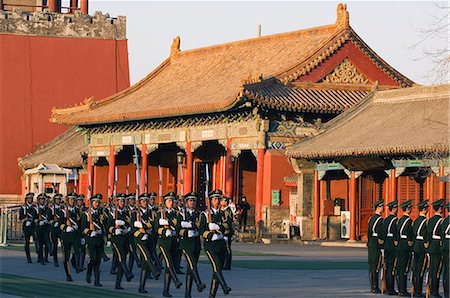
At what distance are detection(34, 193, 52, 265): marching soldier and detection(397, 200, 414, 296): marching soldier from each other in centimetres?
1025

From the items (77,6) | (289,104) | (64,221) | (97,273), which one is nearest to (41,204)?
(64,221)

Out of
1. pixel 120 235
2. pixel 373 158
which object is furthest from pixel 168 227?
pixel 373 158

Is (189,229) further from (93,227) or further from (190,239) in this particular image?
(93,227)

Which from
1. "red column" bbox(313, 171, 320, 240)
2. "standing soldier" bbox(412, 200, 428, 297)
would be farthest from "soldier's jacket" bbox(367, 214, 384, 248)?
"red column" bbox(313, 171, 320, 240)

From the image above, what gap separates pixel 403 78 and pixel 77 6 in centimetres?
2540

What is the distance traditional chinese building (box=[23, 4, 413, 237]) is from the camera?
39875 mm

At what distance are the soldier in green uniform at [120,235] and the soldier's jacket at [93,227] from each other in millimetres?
268

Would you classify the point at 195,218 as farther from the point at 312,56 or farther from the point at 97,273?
the point at 312,56

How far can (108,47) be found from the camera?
60281 mm

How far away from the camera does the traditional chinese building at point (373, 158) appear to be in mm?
33625

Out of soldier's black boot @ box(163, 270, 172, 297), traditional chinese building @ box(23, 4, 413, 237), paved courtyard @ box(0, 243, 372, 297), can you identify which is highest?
traditional chinese building @ box(23, 4, 413, 237)

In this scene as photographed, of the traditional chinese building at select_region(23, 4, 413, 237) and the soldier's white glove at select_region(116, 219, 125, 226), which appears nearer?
the soldier's white glove at select_region(116, 219, 125, 226)

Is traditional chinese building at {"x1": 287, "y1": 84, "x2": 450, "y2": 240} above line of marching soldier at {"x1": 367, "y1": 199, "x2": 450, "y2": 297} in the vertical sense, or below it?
above

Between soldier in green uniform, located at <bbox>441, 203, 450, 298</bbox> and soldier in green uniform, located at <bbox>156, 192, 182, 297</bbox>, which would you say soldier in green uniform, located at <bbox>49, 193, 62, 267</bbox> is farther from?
soldier in green uniform, located at <bbox>441, 203, 450, 298</bbox>
